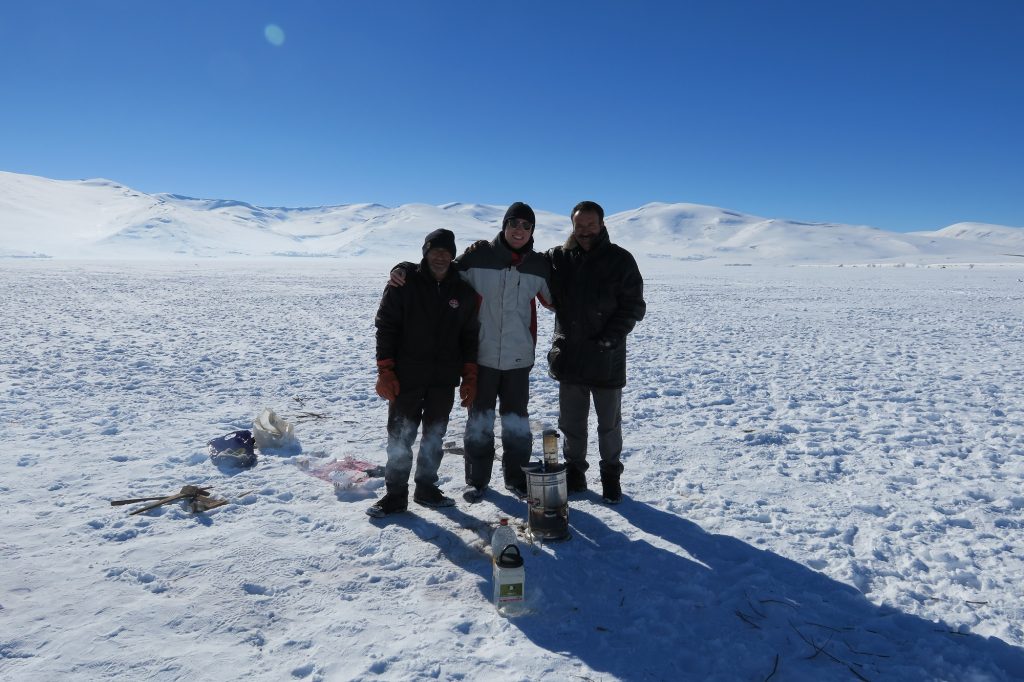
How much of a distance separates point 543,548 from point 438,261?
2.16 m

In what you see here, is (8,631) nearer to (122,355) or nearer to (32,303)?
(122,355)

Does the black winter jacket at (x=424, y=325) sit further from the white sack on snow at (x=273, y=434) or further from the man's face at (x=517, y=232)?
the white sack on snow at (x=273, y=434)

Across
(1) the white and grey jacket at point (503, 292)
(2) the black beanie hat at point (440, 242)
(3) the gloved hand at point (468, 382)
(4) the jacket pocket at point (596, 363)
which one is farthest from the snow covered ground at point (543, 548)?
(2) the black beanie hat at point (440, 242)

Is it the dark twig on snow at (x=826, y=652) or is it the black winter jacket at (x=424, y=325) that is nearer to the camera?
the dark twig on snow at (x=826, y=652)

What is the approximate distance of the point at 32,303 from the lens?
18.9 meters

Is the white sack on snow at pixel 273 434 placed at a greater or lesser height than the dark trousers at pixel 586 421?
lesser

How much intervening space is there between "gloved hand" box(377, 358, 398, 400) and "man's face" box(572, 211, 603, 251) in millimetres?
1737

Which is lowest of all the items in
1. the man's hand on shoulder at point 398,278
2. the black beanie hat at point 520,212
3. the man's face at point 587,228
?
the man's hand on shoulder at point 398,278

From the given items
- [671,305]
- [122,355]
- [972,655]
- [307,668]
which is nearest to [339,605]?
[307,668]

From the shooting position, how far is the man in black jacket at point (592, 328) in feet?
14.5

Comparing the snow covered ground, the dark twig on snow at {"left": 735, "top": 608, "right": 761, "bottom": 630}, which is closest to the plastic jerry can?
the snow covered ground

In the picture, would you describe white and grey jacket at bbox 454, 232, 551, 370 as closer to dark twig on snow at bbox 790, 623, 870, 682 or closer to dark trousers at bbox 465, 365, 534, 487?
dark trousers at bbox 465, 365, 534, 487

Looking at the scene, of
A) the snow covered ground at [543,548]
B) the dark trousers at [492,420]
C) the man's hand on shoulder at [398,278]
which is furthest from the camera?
the dark trousers at [492,420]

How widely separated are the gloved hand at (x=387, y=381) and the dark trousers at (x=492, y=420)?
671 millimetres
